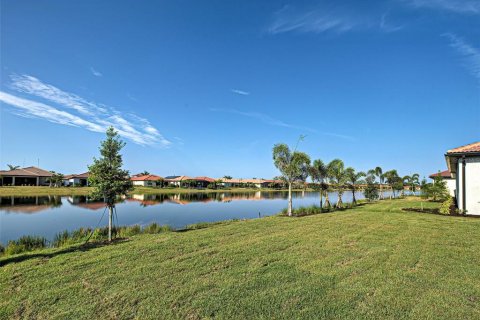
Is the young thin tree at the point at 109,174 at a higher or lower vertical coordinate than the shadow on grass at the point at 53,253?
higher

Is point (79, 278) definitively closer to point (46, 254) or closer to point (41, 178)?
point (46, 254)

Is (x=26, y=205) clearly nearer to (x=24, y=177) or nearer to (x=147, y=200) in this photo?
(x=147, y=200)

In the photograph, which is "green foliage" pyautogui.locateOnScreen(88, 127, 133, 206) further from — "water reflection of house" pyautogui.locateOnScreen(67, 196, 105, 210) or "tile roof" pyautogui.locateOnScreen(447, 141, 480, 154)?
"water reflection of house" pyautogui.locateOnScreen(67, 196, 105, 210)

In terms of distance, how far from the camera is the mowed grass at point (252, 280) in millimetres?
4168

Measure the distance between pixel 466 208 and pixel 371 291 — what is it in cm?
1459

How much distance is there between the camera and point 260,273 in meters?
5.78

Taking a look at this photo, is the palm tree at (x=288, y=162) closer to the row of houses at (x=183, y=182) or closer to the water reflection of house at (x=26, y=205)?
the water reflection of house at (x=26, y=205)

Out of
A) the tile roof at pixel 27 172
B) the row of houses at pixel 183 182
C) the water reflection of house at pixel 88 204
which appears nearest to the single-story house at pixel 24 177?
the tile roof at pixel 27 172

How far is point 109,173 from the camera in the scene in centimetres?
1023

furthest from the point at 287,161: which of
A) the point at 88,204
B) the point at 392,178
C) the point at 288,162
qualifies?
the point at 392,178

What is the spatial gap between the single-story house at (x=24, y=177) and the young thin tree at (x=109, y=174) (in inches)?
2542

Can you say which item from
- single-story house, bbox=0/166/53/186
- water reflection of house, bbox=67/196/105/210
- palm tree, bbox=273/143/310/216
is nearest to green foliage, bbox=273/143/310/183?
palm tree, bbox=273/143/310/216

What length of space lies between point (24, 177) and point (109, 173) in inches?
2808

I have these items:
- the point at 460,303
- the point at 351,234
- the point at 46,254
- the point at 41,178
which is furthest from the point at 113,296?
the point at 41,178
